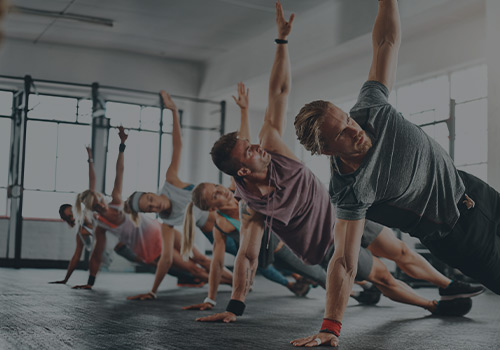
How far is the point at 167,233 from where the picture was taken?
4.47m

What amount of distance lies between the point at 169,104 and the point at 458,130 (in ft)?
13.7

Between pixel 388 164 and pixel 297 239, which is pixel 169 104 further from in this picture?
pixel 388 164

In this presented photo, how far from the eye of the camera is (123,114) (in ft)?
33.3

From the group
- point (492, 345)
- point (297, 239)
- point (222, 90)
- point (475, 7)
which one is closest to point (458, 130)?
point (475, 7)

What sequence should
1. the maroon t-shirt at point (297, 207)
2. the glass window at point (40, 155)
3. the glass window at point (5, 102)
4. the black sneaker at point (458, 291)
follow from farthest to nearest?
the glass window at point (5, 102)
the glass window at point (40, 155)
the black sneaker at point (458, 291)
the maroon t-shirt at point (297, 207)

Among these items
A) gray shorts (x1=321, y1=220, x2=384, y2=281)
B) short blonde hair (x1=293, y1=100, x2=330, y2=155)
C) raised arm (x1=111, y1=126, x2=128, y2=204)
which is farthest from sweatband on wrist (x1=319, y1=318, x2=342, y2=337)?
raised arm (x1=111, y1=126, x2=128, y2=204)

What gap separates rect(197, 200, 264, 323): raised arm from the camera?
2.98m

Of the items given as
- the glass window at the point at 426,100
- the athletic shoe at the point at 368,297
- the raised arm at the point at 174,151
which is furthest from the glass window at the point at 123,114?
the athletic shoe at the point at 368,297

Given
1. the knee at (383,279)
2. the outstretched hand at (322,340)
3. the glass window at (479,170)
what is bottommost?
the outstretched hand at (322,340)

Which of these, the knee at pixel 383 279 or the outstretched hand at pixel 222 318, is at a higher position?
the knee at pixel 383 279

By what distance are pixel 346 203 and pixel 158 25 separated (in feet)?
23.0

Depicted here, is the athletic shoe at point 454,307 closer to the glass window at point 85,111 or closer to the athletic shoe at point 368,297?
the athletic shoe at point 368,297

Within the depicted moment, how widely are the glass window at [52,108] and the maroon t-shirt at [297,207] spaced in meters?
7.18

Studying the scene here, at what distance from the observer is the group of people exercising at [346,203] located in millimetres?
2098
